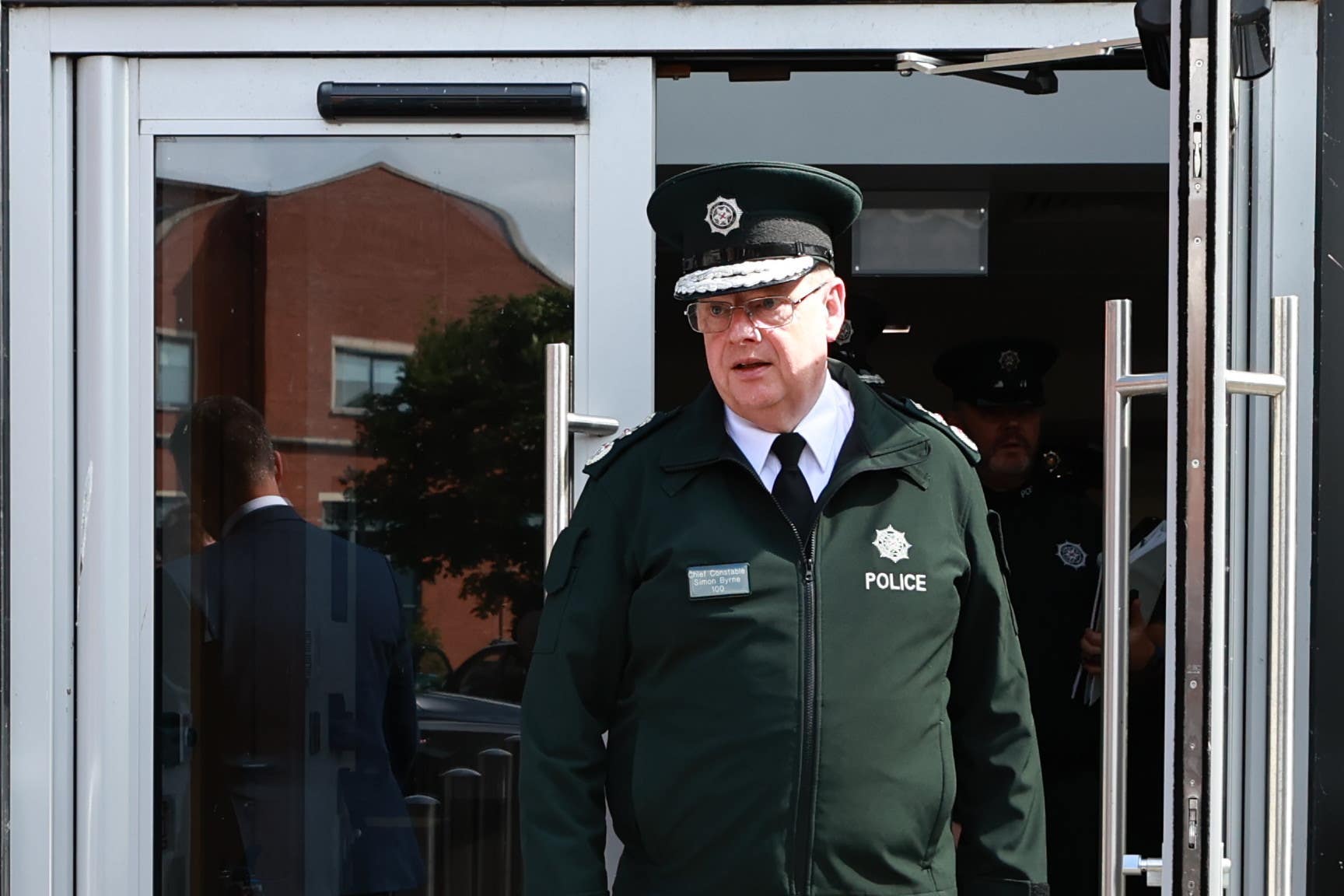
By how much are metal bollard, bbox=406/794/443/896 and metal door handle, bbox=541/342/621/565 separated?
24.9 inches

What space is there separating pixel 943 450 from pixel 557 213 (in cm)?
85

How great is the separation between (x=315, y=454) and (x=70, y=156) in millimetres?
675

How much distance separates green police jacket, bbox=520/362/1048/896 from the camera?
2.21 m

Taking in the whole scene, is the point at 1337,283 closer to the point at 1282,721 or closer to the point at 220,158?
the point at 1282,721

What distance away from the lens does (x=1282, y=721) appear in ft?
7.13

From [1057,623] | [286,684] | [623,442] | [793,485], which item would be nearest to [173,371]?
[286,684]

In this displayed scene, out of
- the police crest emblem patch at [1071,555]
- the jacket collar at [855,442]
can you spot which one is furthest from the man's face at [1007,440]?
the jacket collar at [855,442]

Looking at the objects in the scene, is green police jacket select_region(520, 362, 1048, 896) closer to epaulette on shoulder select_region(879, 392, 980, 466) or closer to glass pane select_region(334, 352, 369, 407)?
epaulette on shoulder select_region(879, 392, 980, 466)

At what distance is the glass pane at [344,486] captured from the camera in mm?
2828

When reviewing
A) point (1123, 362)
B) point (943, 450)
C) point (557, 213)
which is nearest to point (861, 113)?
point (557, 213)

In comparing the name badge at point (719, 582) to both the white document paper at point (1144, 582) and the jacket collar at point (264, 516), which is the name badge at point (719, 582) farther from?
the white document paper at point (1144, 582)

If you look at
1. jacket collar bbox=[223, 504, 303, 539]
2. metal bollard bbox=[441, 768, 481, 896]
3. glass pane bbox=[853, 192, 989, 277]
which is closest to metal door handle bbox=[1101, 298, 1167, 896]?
metal bollard bbox=[441, 768, 481, 896]

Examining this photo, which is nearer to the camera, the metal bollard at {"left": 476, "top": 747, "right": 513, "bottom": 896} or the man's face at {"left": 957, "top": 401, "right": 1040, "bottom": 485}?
the metal bollard at {"left": 476, "top": 747, "right": 513, "bottom": 896}

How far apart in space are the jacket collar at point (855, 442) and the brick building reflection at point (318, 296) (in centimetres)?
57
